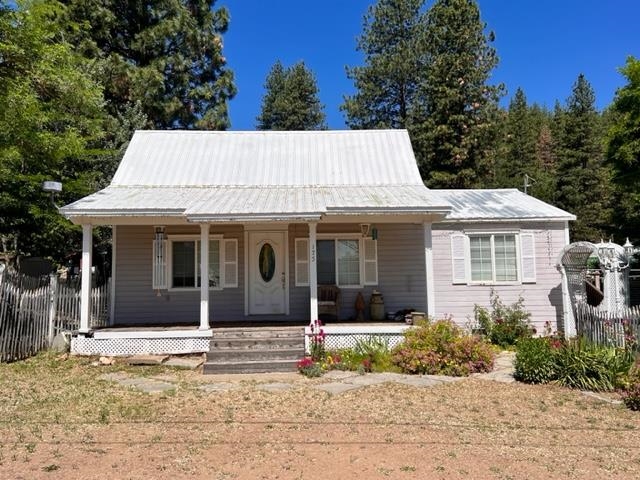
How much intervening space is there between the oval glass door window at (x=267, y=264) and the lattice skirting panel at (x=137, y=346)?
2.54 metres

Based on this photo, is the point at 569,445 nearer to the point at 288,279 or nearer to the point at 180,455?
the point at 180,455

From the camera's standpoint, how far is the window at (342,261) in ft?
40.0

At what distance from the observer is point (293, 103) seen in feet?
120

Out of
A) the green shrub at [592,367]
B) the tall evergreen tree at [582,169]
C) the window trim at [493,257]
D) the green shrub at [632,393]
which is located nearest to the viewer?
the green shrub at [632,393]

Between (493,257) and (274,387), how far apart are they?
278 inches

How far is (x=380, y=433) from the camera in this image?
18.3 feet

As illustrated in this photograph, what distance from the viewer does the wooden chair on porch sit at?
11500mm

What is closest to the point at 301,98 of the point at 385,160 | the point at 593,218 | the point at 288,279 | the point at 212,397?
the point at 593,218

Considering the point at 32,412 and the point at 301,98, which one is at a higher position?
the point at 301,98

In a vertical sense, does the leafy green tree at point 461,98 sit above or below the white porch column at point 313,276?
above

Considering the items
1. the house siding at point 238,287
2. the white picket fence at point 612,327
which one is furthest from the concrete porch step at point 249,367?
the white picket fence at point 612,327

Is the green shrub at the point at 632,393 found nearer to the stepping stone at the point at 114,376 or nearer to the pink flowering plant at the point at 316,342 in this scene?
the pink flowering plant at the point at 316,342

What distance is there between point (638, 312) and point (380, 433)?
18.7ft

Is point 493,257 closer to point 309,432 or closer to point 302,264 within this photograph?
point 302,264
